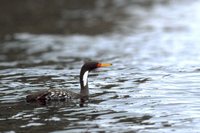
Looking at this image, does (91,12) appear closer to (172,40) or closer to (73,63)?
(172,40)

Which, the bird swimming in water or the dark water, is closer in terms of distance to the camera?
the dark water

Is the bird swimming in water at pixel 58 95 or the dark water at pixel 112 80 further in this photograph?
the bird swimming in water at pixel 58 95

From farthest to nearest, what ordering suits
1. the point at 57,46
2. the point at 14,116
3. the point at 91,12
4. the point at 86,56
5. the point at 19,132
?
the point at 91,12 → the point at 57,46 → the point at 86,56 → the point at 14,116 → the point at 19,132

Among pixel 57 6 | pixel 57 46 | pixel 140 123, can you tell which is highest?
pixel 57 6

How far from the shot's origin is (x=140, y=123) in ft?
46.4

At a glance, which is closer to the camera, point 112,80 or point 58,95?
point 58,95

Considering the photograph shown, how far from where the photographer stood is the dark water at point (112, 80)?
46.9 ft

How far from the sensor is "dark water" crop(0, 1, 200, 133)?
14.3 m

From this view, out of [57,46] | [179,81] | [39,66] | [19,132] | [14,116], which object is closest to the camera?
[19,132]

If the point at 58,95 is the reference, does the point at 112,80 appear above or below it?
above

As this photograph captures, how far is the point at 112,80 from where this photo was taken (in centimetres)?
1942

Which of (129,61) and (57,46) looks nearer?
(129,61)

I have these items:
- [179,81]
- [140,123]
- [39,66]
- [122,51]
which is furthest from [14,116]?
[122,51]

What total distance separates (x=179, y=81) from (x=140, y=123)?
4909 millimetres
